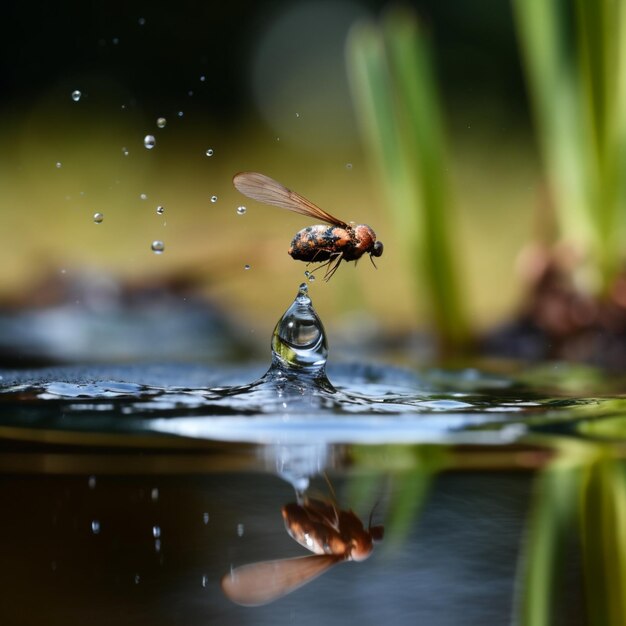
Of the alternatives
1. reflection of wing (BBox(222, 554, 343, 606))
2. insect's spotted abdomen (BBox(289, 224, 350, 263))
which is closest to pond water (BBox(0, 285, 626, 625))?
reflection of wing (BBox(222, 554, 343, 606))

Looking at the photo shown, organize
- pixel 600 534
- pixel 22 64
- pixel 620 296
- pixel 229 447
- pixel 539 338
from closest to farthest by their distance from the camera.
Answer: pixel 600 534 → pixel 229 447 → pixel 620 296 → pixel 539 338 → pixel 22 64

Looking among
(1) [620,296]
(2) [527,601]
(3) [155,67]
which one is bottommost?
(2) [527,601]

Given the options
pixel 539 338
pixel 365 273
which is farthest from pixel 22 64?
pixel 539 338

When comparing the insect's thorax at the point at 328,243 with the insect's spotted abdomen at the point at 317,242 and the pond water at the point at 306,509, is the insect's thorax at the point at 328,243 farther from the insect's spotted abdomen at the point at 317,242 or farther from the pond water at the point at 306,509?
the pond water at the point at 306,509

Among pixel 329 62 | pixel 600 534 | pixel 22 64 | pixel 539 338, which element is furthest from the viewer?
pixel 329 62

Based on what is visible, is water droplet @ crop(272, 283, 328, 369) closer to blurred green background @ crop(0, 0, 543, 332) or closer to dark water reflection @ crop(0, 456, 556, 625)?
dark water reflection @ crop(0, 456, 556, 625)

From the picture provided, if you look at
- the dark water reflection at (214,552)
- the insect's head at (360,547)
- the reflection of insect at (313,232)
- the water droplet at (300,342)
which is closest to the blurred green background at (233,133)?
the reflection of insect at (313,232)

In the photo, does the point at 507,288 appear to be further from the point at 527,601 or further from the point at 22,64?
the point at 527,601
